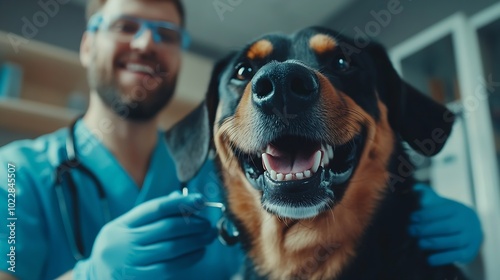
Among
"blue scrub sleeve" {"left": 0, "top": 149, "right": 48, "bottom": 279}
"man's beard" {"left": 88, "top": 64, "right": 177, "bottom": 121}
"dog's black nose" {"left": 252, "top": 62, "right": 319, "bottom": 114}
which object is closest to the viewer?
"dog's black nose" {"left": 252, "top": 62, "right": 319, "bottom": 114}

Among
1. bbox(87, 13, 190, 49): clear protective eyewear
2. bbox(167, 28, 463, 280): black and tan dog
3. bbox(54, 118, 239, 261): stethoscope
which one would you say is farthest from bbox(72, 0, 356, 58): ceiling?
bbox(54, 118, 239, 261): stethoscope

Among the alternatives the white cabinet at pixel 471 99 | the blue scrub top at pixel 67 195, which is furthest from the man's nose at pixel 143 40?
the white cabinet at pixel 471 99

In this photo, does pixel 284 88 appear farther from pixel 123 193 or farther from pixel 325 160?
pixel 123 193

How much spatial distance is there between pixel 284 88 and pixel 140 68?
48 centimetres

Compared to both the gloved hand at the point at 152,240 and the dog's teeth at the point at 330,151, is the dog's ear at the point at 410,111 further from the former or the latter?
the gloved hand at the point at 152,240

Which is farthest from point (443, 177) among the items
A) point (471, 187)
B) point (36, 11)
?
point (36, 11)

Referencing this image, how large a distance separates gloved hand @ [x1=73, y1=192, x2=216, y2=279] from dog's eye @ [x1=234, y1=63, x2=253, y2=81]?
0.69 feet

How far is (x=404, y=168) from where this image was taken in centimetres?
60

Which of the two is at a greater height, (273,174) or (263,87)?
(263,87)

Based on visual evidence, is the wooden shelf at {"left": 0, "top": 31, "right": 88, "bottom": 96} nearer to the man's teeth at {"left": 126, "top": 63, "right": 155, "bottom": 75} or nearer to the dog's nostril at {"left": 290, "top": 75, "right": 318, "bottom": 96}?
the man's teeth at {"left": 126, "top": 63, "right": 155, "bottom": 75}

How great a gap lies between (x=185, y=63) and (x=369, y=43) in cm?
44

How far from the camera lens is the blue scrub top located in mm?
592

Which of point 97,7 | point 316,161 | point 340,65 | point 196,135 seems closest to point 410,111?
point 340,65

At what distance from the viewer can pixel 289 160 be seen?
17.6 inches
